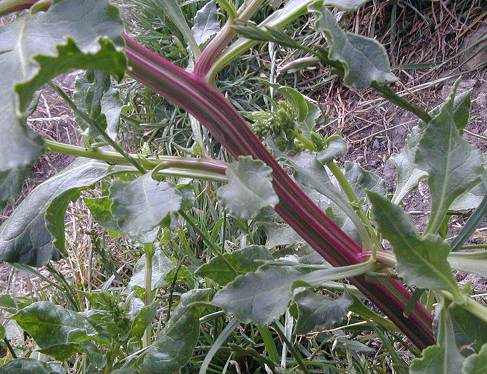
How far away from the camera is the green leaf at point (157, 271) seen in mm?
1113

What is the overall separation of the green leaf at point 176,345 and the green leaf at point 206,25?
0.40m

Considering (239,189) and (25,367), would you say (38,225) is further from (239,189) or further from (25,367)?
(239,189)

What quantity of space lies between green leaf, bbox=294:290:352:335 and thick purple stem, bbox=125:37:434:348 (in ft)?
0.19

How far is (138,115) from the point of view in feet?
7.61

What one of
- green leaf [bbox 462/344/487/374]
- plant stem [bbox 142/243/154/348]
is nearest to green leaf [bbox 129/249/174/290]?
plant stem [bbox 142/243/154/348]

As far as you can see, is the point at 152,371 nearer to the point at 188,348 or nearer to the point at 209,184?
the point at 188,348

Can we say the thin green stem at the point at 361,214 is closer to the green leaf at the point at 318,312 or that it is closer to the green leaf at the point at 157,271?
the green leaf at the point at 318,312

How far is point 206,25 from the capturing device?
0.98 metres

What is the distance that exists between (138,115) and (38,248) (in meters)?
1.55

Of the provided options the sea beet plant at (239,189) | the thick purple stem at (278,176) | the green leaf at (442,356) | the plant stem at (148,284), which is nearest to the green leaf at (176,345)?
the sea beet plant at (239,189)

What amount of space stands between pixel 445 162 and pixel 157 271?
0.63 m

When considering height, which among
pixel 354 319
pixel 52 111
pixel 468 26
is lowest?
pixel 354 319

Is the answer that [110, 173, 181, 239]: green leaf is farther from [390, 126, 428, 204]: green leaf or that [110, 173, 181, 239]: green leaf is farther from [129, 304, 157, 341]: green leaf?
[390, 126, 428, 204]: green leaf

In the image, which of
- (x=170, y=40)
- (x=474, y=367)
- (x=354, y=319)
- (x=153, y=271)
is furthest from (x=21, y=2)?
(x=170, y=40)
